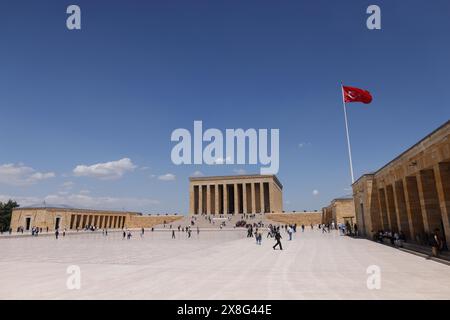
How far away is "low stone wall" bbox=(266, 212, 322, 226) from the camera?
68812mm

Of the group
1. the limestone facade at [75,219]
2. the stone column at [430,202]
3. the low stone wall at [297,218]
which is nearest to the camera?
the stone column at [430,202]

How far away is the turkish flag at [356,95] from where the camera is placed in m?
27.4

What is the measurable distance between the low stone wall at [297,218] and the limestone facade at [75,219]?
2466 centimetres

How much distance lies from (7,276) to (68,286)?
3.58m

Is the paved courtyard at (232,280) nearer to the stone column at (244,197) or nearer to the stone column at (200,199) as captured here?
the stone column at (244,197)

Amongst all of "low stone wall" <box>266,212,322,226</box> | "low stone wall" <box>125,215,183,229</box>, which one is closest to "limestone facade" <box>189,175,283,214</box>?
"low stone wall" <box>125,215,183,229</box>

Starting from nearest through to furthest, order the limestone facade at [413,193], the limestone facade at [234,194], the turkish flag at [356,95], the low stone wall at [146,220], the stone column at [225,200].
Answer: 1. the limestone facade at [413,193]
2. the turkish flag at [356,95]
3. the low stone wall at [146,220]
4. the stone column at [225,200]
5. the limestone facade at [234,194]

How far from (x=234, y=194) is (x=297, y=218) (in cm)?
2064

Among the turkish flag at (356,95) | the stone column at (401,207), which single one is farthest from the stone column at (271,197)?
the stone column at (401,207)

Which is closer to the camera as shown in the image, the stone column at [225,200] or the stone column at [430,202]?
the stone column at [430,202]

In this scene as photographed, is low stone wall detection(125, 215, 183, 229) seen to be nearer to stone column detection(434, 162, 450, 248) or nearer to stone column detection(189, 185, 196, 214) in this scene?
stone column detection(189, 185, 196, 214)

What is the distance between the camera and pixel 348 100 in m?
28.1
